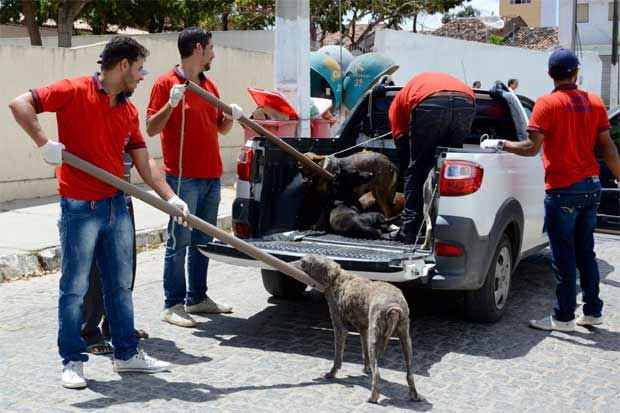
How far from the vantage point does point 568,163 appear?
5.94m

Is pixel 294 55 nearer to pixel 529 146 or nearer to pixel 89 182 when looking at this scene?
pixel 529 146

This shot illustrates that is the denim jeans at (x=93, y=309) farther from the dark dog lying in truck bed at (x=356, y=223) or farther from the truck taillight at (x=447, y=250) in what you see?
the truck taillight at (x=447, y=250)

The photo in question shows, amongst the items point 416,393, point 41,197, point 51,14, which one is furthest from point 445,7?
point 416,393

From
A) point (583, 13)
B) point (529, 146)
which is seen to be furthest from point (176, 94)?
point (583, 13)

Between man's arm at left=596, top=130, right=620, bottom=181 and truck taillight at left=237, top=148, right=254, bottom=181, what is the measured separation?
2.58 meters

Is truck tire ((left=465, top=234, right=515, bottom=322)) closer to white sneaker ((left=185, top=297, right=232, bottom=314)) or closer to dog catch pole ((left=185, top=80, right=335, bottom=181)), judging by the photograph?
dog catch pole ((left=185, top=80, right=335, bottom=181))

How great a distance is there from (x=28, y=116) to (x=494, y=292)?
3497 mm

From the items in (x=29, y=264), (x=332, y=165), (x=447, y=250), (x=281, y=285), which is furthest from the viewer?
(x=29, y=264)

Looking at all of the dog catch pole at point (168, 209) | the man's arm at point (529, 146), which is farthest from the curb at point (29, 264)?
the man's arm at point (529, 146)

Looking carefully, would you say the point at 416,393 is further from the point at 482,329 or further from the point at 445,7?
the point at 445,7

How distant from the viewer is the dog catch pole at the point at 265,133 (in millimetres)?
5637

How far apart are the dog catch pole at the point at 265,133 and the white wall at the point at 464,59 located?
633 inches

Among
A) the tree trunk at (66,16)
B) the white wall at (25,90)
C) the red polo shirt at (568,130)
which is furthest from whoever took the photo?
the tree trunk at (66,16)

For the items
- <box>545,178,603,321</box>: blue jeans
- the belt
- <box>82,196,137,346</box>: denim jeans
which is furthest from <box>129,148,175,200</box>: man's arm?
<box>545,178,603,321</box>: blue jeans
